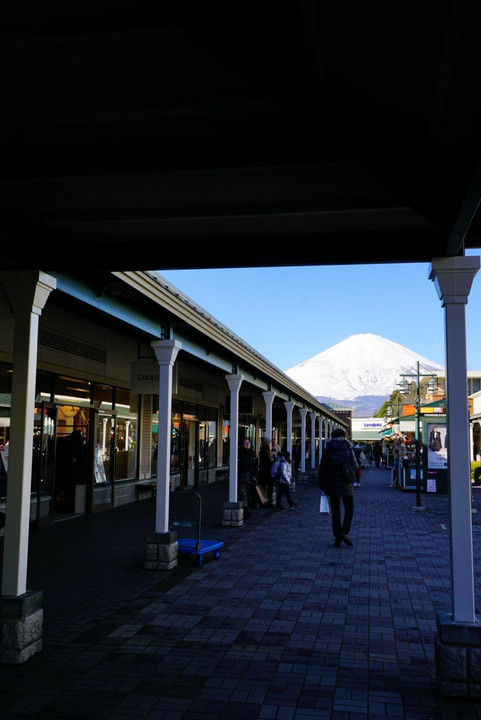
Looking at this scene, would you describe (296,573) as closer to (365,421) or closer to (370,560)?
(370,560)

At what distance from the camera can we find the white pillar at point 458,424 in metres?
4.86

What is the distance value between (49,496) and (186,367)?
8.92 meters

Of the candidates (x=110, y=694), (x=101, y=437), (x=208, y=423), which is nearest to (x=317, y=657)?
(x=110, y=694)

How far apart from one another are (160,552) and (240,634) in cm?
314

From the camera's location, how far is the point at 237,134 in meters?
4.04

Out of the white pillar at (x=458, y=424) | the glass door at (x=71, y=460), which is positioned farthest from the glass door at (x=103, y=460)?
the white pillar at (x=458, y=424)

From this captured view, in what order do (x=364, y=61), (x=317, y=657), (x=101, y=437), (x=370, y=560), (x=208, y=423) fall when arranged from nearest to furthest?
(x=364, y=61), (x=317, y=657), (x=370, y=560), (x=101, y=437), (x=208, y=423)

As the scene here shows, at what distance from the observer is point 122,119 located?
379 centimetres

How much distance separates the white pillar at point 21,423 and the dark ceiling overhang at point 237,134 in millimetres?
219

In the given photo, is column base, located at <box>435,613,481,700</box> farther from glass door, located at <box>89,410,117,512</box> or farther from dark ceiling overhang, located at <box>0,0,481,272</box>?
glass door, located at <box>89,410,117,512</box>

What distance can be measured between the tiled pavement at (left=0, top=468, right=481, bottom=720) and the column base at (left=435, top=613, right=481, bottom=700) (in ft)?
0.32

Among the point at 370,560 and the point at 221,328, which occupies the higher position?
the point at 221,328

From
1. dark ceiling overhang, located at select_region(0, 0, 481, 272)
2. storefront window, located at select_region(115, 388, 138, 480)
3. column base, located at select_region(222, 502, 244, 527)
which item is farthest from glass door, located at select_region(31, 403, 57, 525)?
dark ceiling overhang, located at select_region(0, 0, 481, 272)

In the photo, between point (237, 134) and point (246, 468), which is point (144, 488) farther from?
point (237, 134)
